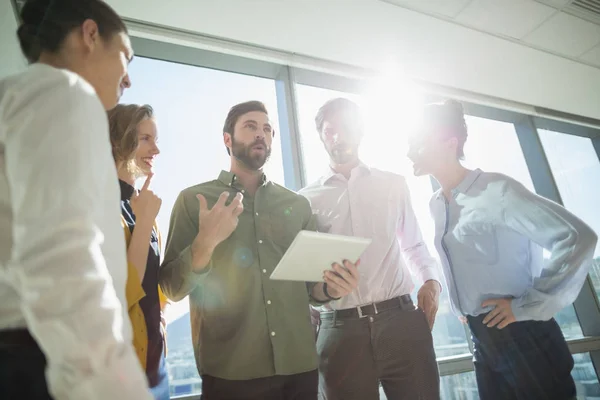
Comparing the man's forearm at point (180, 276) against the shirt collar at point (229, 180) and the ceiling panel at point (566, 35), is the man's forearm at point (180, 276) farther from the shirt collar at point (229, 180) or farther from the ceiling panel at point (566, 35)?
the ceiling panel at point (566, 35)

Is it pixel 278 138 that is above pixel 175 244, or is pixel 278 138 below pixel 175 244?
above

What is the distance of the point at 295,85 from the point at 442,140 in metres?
1.32

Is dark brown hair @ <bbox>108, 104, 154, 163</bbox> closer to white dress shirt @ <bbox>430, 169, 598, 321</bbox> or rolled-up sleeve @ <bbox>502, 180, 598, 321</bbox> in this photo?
white dress shirt @ <bbox>430, 169, 598, 321</bbox>

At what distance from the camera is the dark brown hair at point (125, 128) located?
1.33 metres

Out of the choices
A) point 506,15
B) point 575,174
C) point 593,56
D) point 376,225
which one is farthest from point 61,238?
point 575,174

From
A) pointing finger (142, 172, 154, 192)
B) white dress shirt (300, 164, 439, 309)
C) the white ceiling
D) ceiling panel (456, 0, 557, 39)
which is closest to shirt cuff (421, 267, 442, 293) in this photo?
white dress shirt (300, 164, 439, 309)

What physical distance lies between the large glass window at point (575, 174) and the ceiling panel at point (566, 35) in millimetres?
1039

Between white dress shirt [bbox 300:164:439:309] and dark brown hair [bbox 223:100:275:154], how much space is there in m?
0.51

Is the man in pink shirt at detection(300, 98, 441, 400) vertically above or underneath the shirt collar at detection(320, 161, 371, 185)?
underneath

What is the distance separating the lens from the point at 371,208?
5.81 feet

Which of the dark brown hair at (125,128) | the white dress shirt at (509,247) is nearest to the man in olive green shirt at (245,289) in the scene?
the dark brown hair at (125,128)

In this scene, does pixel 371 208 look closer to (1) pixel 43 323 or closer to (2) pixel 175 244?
(2) pixel 175 244

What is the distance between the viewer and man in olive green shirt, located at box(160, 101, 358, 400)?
1.17 metres

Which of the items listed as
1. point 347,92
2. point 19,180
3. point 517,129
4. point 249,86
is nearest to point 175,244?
point 19,180
